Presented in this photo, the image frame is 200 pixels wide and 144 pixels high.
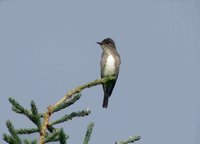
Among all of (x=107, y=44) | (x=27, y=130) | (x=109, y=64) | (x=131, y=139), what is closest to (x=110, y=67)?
(x=109, y=64)

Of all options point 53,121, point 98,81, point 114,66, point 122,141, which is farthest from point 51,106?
point 114,66

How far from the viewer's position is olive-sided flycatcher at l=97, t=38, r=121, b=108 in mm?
12255

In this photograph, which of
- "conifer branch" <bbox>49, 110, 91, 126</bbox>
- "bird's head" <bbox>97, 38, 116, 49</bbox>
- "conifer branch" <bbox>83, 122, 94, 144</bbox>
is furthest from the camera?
"bird's head" <bbox>97, 38, 116, 49</bbox>

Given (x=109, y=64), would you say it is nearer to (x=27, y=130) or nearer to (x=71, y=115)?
(x=71, y=115)

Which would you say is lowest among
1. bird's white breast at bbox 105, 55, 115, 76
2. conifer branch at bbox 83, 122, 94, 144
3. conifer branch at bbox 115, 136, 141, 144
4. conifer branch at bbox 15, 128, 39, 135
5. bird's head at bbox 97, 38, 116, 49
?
conifer branch at bbox 115, 136, 141, 144

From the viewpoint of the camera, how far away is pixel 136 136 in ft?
11.5

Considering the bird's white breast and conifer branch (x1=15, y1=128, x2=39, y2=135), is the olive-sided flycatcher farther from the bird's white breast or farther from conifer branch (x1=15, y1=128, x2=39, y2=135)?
conifer branch (x1=15, y1=128, x2=39, y2=135)

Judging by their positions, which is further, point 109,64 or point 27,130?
point 109,64

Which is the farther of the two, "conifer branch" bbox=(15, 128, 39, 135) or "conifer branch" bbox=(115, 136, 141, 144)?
"conifer branch" bbox=(115, 136, 141, 144)

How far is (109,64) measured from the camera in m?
12.3

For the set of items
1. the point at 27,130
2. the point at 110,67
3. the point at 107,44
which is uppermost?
the point at 107,44

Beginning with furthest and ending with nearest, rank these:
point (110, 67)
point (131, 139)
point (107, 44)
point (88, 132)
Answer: point (107, 44) → point (110, 67) → point (131, 139) → point (88, 132)

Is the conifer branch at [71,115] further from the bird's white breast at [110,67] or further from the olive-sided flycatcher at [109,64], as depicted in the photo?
the bird's white breast at [110,67]

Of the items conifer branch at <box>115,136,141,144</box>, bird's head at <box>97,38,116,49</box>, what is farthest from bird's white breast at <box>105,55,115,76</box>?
conifer branch at <box>115,136,141,144</box>
